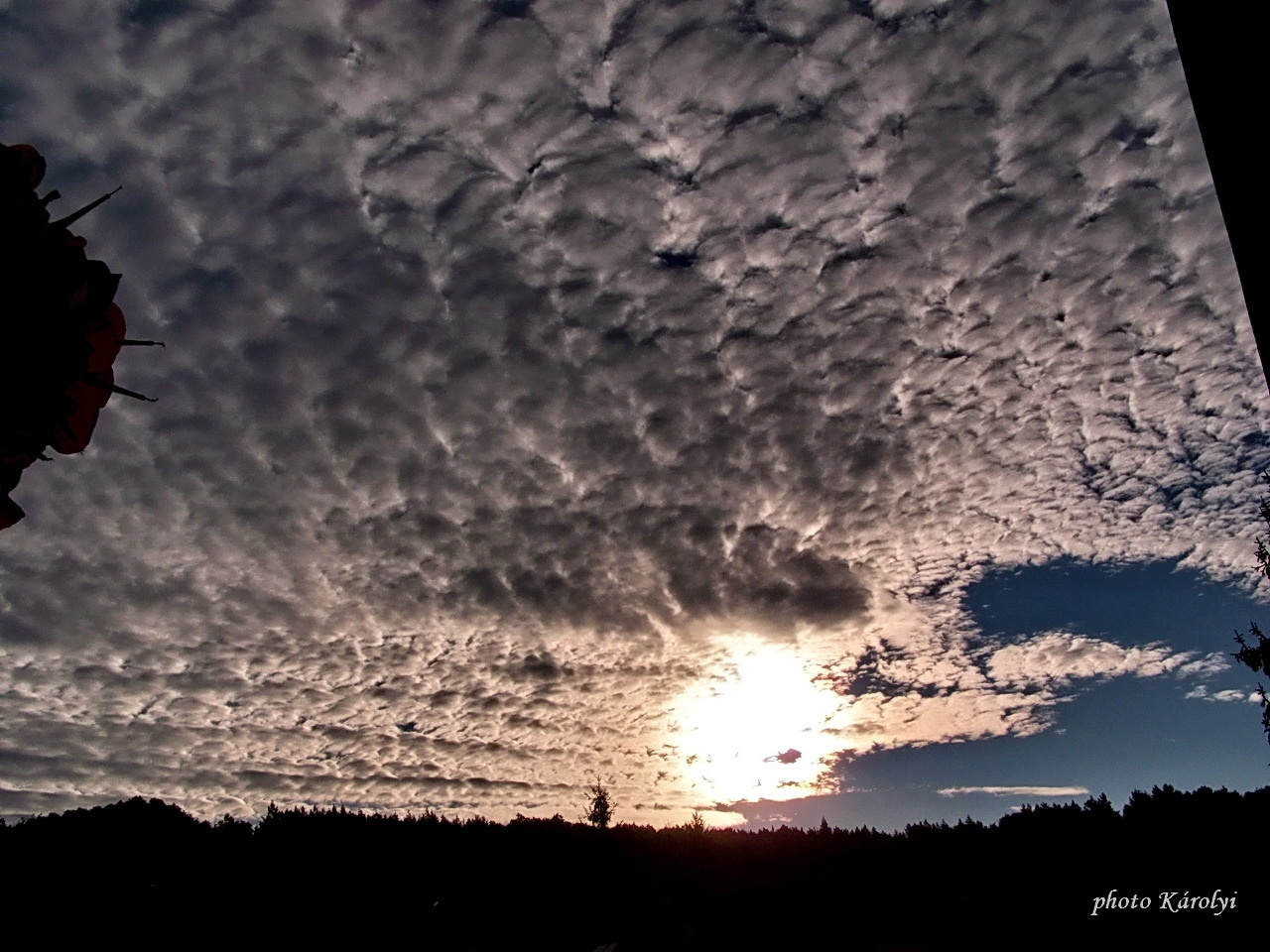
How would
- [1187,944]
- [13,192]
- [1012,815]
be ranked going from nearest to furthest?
[13,192], [1187,944], [1012,815]

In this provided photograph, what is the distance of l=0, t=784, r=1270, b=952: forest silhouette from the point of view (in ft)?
40.3

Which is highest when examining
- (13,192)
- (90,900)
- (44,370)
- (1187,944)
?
(13,192)

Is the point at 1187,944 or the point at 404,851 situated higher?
the point at 404,851

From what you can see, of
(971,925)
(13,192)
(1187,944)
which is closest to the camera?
(13,192)

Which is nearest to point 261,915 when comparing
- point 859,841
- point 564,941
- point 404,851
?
point 404,851

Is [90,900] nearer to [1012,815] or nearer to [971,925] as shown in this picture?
[971,925]

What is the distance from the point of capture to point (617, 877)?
14.2 meters

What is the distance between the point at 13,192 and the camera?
5.14 ft

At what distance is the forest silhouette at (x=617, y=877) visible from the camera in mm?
12273

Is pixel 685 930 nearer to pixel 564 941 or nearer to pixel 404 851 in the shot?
pixel 564 941

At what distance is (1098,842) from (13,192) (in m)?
16.3

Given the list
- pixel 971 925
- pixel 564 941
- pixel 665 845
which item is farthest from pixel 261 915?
pixel 971 925

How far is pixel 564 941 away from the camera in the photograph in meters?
13.0

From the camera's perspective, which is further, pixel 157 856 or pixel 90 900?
pixel 157 856
